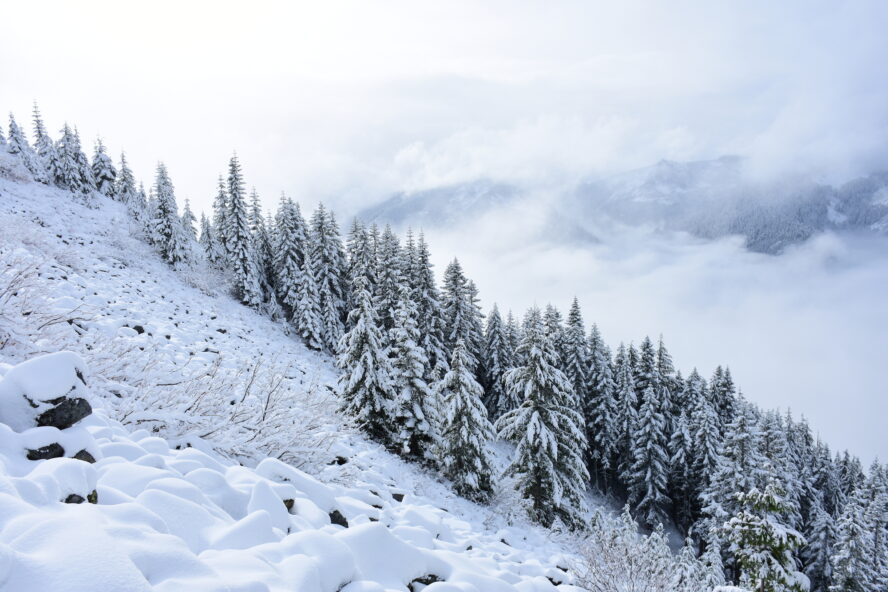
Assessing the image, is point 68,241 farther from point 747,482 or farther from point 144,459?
point 747,482

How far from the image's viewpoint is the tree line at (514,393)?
62.0 feet

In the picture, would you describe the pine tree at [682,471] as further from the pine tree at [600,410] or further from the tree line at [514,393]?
Answer: the pine tree at [600,410]

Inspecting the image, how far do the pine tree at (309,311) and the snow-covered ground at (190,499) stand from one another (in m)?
20.8

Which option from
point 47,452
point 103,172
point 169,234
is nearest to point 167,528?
point 47,452

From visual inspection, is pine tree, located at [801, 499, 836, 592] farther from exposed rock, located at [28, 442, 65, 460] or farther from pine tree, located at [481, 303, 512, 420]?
exposed rock, located at [28, 442, 65, 460]

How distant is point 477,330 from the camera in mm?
39344

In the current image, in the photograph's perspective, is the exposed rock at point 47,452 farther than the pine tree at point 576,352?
No

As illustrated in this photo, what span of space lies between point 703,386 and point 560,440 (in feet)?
113

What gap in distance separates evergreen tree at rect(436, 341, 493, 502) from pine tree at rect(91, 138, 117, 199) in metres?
56.6

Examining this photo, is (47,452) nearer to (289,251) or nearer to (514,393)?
(514,393)

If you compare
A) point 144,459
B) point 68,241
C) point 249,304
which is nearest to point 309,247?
point 249,304

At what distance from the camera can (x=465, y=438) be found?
1755 centimetres

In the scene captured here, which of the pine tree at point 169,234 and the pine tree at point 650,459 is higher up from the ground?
the pine tree at point 169,234

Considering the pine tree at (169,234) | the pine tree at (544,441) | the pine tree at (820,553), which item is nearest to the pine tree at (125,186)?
the pine tree at (169,234)
